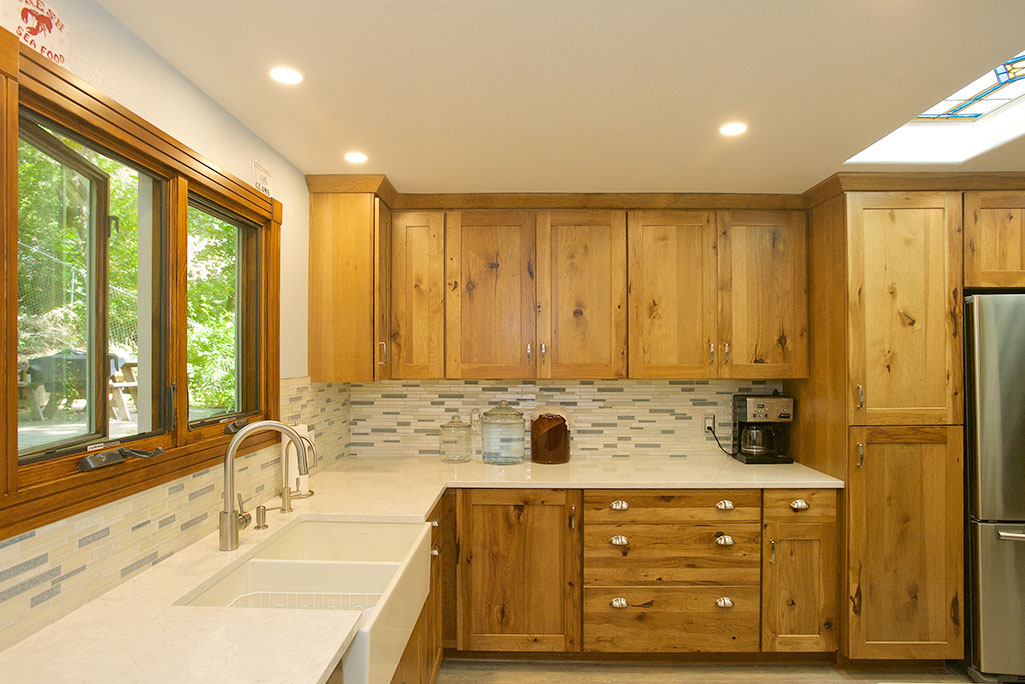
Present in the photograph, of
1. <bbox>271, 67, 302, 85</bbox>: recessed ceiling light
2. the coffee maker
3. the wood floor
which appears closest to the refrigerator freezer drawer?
the wood floor

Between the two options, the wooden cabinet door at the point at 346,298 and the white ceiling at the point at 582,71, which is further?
the wooden cabinet door at the point at 346,298

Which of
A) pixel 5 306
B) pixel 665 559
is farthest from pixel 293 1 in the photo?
pixel 665 559

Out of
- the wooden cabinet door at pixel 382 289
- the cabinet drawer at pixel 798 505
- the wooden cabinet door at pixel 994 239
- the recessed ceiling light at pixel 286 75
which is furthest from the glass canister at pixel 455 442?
the wooden cabinet door at pixel 994 239

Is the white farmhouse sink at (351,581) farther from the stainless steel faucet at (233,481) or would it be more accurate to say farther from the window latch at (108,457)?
the window latch at (108,457)

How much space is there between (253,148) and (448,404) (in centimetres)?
171

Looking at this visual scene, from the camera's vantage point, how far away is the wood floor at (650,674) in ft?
8.88

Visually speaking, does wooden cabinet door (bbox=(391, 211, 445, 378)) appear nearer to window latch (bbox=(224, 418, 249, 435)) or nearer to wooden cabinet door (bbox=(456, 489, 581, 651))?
wooden cabinet door (bbox=(456, 489, 581, 651))

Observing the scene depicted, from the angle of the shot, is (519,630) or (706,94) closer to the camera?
(706,94)

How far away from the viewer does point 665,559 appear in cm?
281

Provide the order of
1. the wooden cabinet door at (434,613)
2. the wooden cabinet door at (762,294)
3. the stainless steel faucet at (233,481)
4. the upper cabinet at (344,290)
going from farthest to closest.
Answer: the wooden cabinet door at (762,294)
the upper cabinet at (344,290)
the wooden cabinet door at (434,613)
the stainless steel faucet at (233,481)

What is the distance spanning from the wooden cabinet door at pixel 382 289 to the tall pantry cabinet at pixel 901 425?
216 centimetres

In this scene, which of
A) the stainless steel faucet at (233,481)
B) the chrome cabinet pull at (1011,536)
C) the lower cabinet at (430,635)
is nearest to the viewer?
the stainless steel faucet at (233,481)

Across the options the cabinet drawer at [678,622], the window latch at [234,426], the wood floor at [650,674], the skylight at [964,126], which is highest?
the skylight at [964,126]

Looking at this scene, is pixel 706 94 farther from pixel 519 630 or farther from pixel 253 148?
pixel 519 630
